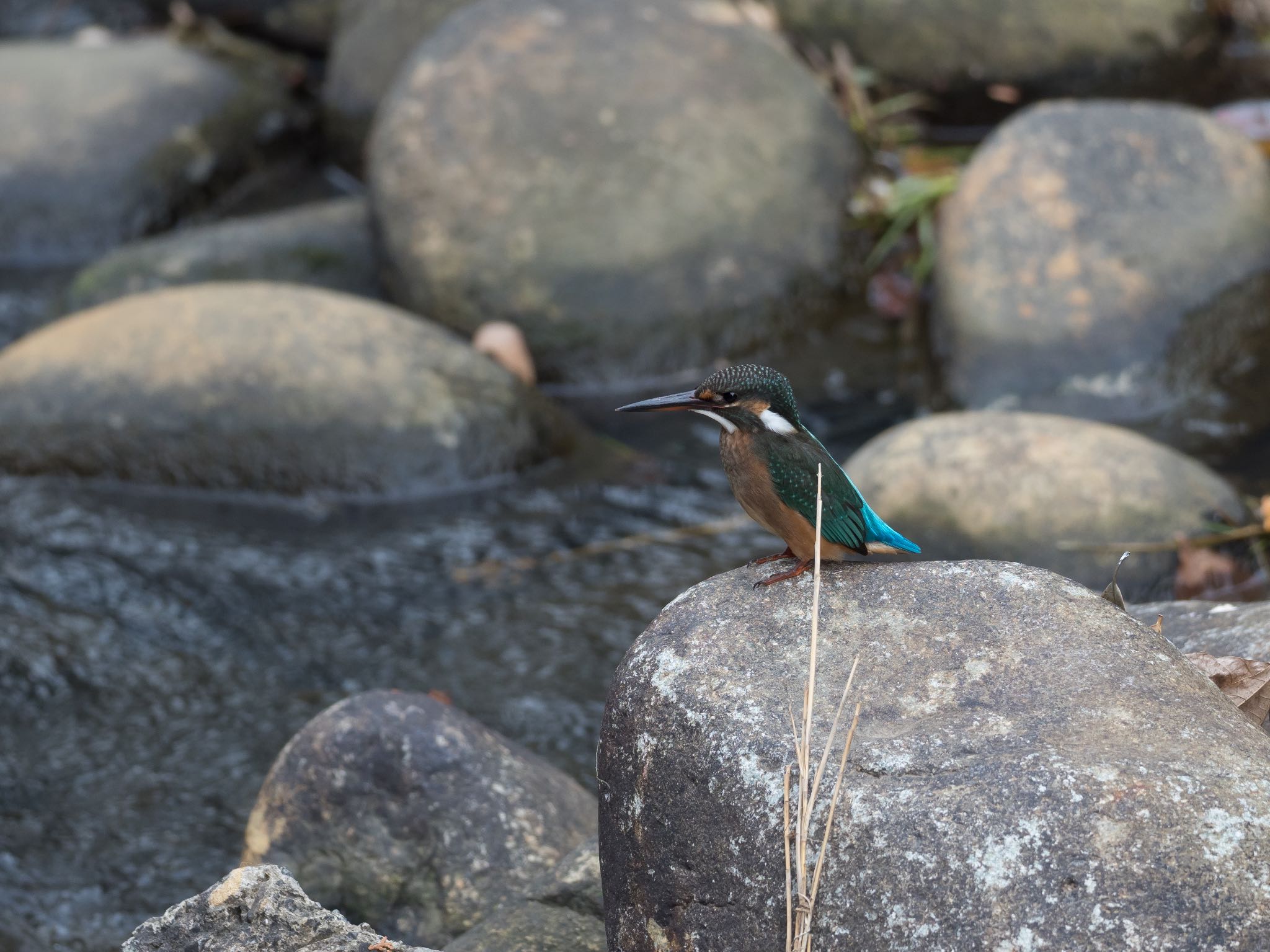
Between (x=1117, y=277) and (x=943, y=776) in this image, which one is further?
(x=1117, y=277)

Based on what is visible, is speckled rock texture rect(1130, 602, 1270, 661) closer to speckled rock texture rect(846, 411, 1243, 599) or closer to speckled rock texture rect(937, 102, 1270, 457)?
speckled rock texture rect(846, 411, 1243, 599)

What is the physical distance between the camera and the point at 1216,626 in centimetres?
296

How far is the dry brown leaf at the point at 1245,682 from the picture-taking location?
2.55 metres

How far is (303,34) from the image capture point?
9.79m

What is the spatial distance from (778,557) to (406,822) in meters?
1.26

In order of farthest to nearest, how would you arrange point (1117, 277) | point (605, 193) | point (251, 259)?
point (251, 259), point (605, 193), point (1117, 277)

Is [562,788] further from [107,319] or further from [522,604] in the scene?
[107,319]

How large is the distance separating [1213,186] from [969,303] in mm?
1309

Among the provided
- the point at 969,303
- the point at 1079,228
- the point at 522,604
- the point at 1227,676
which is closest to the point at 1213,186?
the point at 1079,228

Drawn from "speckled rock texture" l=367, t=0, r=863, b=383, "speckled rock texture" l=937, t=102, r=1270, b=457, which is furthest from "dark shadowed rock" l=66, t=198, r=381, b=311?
"speckled rock texture" l=937, t=102, r=1270, b=457

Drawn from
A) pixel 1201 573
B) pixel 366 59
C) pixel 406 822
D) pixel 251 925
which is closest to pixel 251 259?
pixel 366 59

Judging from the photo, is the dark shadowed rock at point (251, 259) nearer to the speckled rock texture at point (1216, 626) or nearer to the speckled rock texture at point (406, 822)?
the speckled rock texture at point (406, 822)

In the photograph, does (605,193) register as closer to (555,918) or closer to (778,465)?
(778,465)

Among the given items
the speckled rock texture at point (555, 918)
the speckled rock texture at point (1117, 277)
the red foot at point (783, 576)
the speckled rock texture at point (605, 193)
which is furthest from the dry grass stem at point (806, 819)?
the speckled rock texture at point (605, 193)
